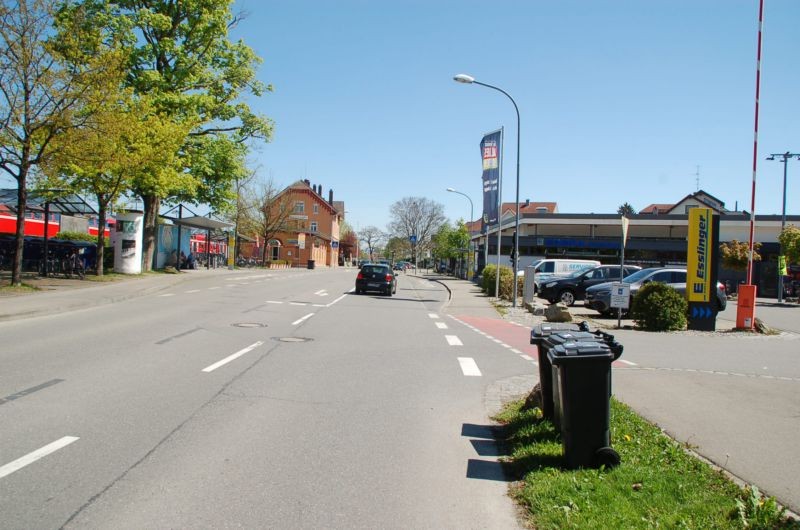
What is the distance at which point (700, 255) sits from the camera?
17891 millimetres

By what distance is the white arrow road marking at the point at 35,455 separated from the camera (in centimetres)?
441

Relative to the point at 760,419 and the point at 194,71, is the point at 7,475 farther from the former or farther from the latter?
the point at 194,71

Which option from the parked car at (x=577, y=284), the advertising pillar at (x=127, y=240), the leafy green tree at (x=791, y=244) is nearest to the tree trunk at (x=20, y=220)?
the advertising pillar at (x=127, y=240)

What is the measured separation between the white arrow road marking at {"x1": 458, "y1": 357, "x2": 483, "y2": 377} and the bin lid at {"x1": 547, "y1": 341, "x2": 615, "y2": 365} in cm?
474

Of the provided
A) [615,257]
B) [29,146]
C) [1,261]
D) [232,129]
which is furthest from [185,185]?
[615,257]

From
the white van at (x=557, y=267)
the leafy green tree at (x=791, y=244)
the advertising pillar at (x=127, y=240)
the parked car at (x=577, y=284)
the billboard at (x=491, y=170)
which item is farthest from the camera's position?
the white van at (x=557, y=267)

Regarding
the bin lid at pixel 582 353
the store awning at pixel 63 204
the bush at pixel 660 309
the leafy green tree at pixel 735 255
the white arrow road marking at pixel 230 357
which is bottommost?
the white arrow road marking at pixel 230 357

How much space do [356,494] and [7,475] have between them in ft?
7.91

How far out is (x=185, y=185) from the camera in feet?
97.7

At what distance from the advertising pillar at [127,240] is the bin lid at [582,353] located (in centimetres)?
2842

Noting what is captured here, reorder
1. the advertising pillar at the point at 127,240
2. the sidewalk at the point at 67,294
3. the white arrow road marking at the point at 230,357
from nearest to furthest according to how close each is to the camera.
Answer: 1. the white arrow road marking at the point at 230,357
2. the sidewalk at the point at 67,294
3. the advertising pillar at the point at 127,240

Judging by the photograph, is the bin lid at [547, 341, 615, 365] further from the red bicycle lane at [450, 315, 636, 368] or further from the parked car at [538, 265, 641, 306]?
the parked car at [538, 265, 641, 306]

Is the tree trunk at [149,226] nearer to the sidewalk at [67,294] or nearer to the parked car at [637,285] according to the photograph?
the sidewalk at [67,294]

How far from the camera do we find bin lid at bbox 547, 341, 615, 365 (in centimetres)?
466
